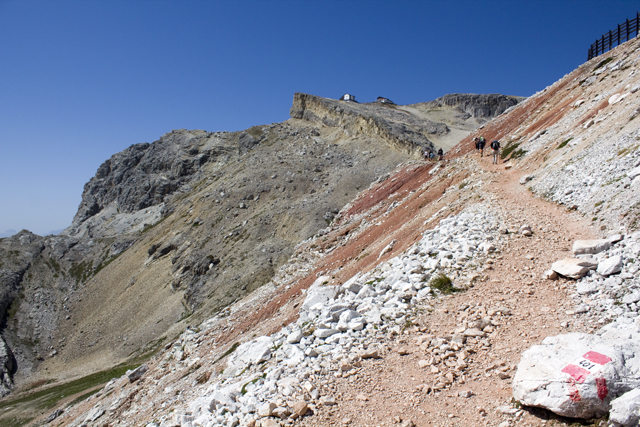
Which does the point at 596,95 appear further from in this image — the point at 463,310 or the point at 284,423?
the point at 284,423

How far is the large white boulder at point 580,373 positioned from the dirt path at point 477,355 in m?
0.45

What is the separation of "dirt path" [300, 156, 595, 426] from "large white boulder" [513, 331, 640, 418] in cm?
45

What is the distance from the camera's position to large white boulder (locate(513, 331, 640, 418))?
233 inches

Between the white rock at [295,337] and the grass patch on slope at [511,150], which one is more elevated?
the grass patch on slope at [511,150]

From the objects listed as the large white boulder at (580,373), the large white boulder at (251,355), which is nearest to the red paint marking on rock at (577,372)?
the large white boulder at (580,373)

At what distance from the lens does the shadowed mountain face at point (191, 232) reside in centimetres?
4684

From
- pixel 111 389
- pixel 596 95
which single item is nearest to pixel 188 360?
pixel 111 389

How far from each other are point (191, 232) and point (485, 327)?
57874 mm

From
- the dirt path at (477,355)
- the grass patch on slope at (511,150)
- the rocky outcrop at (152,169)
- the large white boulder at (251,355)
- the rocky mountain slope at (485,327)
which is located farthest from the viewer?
the rocky outcrop at (152,169)

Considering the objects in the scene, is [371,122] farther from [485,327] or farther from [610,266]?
[485,327]

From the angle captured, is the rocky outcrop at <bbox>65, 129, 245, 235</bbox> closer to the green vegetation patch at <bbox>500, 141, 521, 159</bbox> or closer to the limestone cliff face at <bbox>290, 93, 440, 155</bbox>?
the limestone cliff face at <bbox>290, 93, 440, 155</bbox>

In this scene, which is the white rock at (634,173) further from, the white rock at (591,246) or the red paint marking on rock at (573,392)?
the red paint marking on rock at (573,392)

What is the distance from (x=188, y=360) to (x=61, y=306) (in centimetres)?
5591

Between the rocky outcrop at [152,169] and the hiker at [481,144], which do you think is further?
the rocky outcrop at [152,169]
